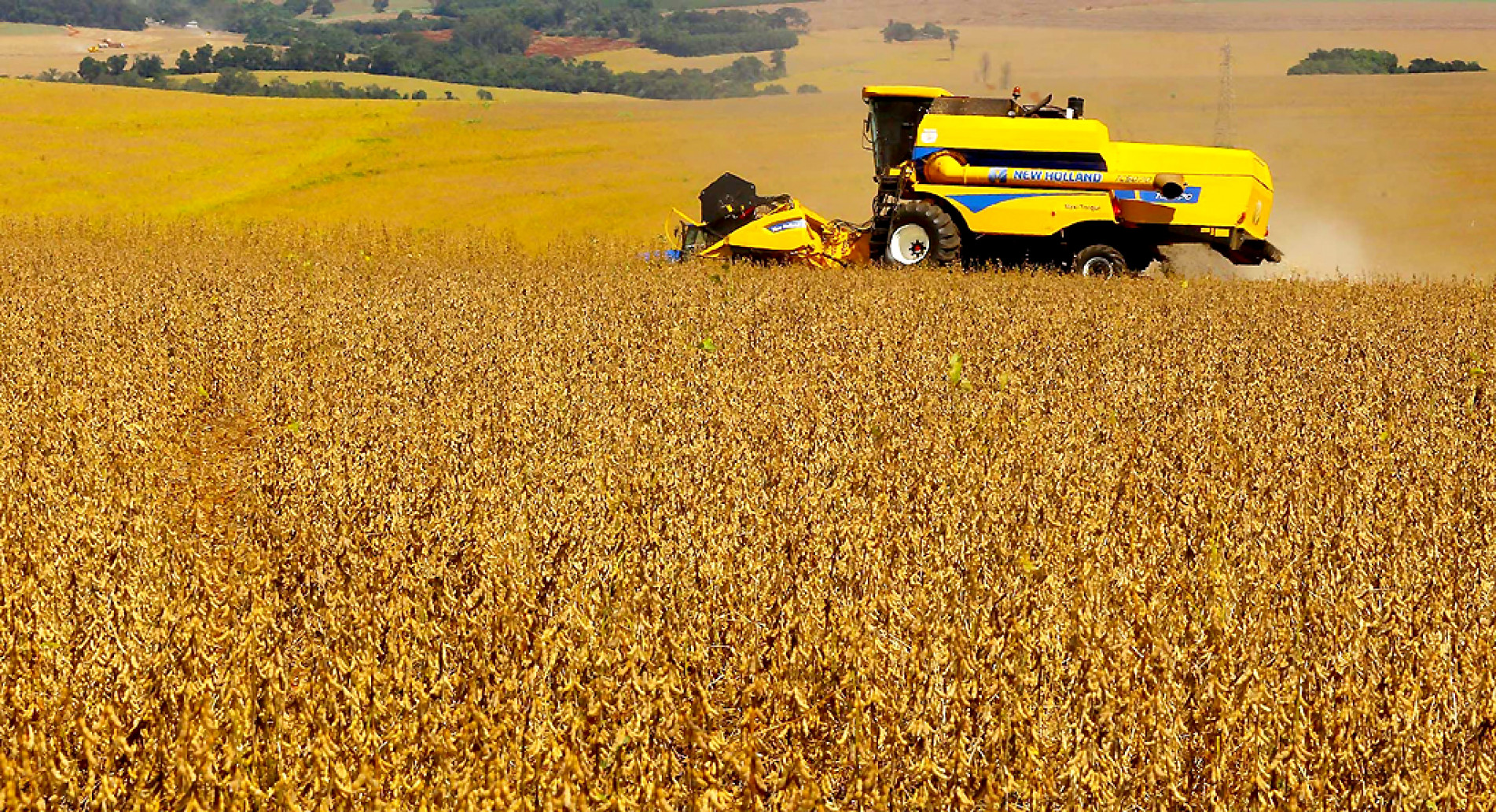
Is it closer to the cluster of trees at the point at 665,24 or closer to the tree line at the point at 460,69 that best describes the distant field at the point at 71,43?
the tree line at the point at 460,69

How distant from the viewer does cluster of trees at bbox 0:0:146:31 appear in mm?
101750

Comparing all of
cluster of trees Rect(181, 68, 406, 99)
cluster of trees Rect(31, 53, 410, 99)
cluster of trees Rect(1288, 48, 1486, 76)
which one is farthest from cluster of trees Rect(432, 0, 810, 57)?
cluster of trees Rect(1288, 48, 1486, 76)

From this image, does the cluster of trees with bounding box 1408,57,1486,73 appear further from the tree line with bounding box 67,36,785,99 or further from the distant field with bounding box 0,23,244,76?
the distant field with bounding box 0,23,244,76

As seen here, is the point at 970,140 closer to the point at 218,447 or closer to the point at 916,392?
the point at 916,392

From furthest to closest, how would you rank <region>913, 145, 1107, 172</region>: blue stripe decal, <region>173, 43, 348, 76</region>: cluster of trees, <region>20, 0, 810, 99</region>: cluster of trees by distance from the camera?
1. <region>173, 43, 348, 76</region>: cluster of trees
2. <region>20, 0, 810, 99</region>: cluster of trees
3. <region>913, 145, 1107, 172</region>: blue stripe decal

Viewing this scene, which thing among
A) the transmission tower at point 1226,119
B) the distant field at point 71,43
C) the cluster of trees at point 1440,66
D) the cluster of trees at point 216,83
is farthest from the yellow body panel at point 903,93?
the distant field at point 71,43

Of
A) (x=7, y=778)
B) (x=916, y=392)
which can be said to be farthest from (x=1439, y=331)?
(x=7, y=778)

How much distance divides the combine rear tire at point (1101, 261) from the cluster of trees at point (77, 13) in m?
105

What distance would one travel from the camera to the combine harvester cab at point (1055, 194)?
12008 mm

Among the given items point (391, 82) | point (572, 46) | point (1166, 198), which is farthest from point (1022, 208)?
point (572, 46)

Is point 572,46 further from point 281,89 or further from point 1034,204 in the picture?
point 1034,204

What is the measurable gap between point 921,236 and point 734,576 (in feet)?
30.8

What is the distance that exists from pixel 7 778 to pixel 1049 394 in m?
4.66

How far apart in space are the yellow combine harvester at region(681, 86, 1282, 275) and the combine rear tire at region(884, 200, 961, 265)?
0.01 m
